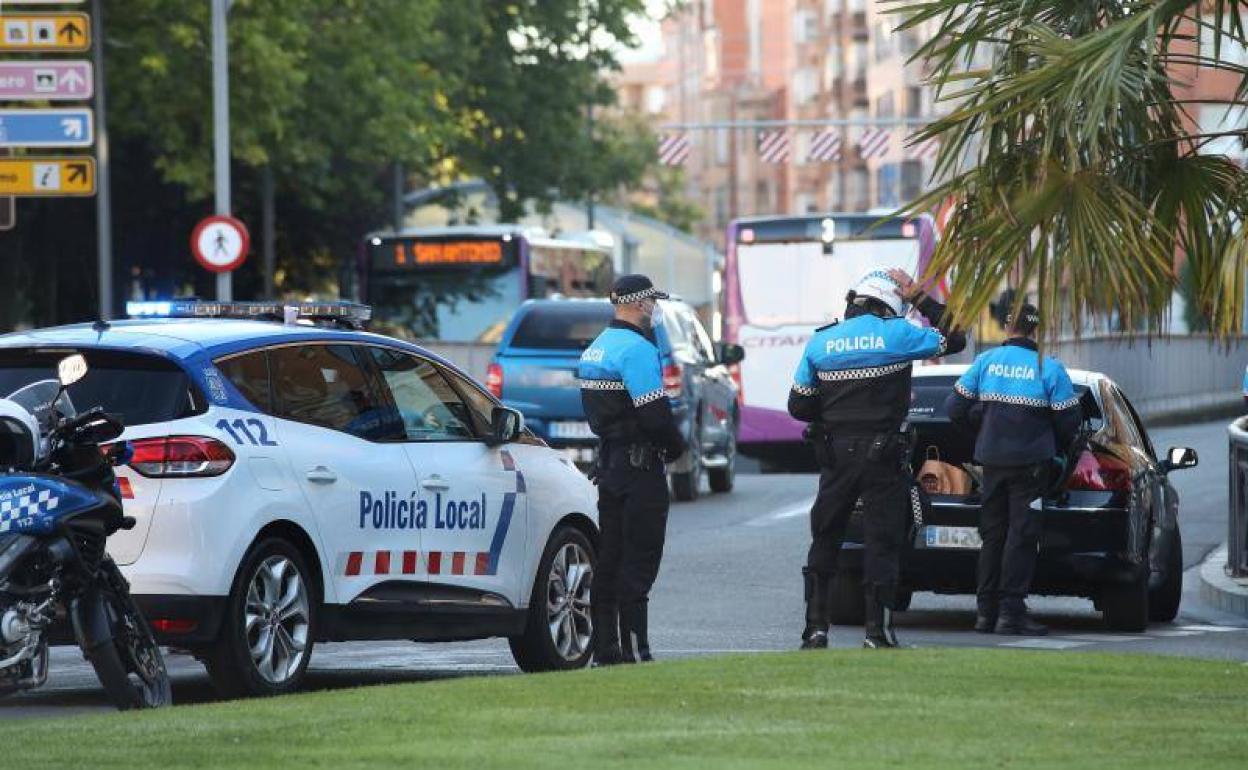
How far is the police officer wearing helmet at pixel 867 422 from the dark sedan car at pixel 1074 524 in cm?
215

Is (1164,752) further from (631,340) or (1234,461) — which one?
(1234,461)

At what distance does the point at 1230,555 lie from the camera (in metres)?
19.4

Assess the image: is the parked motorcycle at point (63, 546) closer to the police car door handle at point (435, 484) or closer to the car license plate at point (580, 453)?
the police car door handle at point (435, 484)

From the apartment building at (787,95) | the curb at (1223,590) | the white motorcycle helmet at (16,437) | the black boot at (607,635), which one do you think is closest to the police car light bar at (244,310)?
the black boot at (607,635)

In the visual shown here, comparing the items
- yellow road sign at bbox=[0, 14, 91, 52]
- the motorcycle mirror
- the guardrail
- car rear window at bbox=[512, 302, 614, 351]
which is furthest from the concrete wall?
the motorcycle mirror

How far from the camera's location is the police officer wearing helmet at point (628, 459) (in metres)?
13.0

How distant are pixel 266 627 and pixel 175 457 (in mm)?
787

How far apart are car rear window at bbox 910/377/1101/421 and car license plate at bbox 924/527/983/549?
0.60 m

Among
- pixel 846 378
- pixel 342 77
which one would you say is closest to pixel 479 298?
pixel 342 77

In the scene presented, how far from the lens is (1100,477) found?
15.6m

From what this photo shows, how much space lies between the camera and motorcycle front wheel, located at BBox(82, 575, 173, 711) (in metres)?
10.6

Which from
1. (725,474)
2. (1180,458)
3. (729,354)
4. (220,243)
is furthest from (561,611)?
(220,243)

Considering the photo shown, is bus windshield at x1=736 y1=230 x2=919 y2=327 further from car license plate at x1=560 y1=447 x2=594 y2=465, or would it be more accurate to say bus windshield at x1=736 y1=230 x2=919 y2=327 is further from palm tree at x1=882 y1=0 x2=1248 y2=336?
palm tree at x1=882 y1=0 x2=1248 y2=336

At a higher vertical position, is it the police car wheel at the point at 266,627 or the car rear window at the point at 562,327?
the car rear window at the point at 562,327
